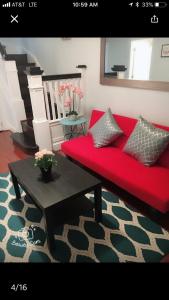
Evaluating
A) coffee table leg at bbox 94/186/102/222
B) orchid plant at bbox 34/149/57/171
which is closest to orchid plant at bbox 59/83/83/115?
orchid plant at bbox 34/149/57/171

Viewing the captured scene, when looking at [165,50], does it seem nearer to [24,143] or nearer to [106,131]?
[106,131]

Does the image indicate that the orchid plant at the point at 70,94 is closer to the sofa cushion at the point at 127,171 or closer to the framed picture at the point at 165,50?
the sofa cushion at the point at 127,171

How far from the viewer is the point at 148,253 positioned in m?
1.57

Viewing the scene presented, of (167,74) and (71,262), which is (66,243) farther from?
(167,74)

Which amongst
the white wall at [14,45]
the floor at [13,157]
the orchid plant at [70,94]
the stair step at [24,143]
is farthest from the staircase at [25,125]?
the white wall at [14,45]

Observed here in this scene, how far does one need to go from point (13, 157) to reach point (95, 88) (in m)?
1.71

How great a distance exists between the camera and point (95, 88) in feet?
10.5

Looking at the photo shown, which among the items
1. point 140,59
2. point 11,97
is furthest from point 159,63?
point 11,97

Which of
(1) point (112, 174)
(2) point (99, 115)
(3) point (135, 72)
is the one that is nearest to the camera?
(1) point (112, 174)

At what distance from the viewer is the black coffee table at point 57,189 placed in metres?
1.52

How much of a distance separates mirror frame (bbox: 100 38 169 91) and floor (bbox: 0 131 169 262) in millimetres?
1285
